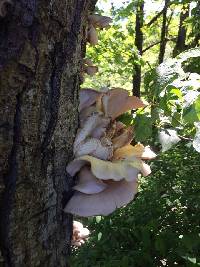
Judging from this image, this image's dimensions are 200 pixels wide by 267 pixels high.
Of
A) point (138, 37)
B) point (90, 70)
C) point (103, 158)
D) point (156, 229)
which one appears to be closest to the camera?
point (103, 158)

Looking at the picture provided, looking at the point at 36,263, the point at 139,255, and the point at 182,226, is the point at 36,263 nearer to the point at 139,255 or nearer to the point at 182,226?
the point at 139,255

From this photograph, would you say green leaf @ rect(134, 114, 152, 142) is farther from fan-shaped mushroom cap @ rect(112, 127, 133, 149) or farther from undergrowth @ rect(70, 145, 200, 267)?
undergrowth @ rect(70, 145, 200, 267)

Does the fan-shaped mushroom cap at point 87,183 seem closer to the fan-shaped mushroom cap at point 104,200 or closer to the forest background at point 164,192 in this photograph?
the fan-shaped mushroom cap at point 104,200

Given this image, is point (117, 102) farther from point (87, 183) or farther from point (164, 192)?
point (164, 192)

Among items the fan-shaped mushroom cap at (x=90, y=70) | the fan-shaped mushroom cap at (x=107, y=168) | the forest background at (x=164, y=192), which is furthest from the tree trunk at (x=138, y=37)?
the fan-shaped mushroom cap at (x=107, y=168)

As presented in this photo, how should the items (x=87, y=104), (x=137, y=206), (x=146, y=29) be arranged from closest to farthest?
(x=87, y=104) → (x=137, y=206) → (x=146, y=29)

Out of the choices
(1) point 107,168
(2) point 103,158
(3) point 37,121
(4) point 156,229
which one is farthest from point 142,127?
(4) point 156,229

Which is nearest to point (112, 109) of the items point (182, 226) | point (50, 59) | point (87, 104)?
point (87, 104)
